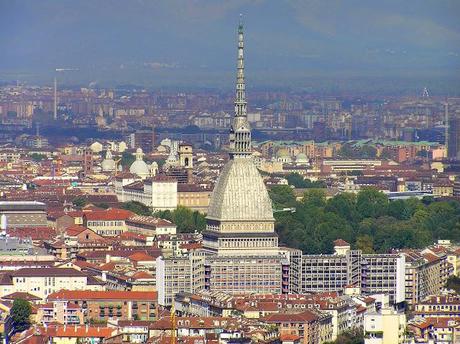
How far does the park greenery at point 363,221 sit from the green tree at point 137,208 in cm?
347

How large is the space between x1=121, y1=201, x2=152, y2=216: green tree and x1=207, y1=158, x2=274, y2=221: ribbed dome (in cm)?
1739

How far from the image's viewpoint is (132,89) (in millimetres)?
151000

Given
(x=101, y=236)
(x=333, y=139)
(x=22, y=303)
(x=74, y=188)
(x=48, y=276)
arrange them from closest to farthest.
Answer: (x=22, y=303)
(x=48, y=276)
(x=101, y=236)
(x=74, y=188)
(x=333, y=139)

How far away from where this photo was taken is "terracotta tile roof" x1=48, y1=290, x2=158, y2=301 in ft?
159

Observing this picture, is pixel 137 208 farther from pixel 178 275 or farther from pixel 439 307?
pixel 439 307

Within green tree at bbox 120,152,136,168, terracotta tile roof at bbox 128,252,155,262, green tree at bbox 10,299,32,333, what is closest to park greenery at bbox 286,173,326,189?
green tree at bbox 120,152,136,168

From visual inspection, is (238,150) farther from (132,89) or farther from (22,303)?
(132,89)

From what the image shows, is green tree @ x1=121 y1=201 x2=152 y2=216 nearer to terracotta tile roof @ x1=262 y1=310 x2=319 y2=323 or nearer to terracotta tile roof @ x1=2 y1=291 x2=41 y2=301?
terracotta tile roof @ x1=2 y1=291 x2=41 y2=301

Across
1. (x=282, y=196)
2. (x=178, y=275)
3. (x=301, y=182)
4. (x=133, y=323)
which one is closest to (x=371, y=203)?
(x=282, y=196)

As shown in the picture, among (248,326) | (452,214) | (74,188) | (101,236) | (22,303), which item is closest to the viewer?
(248,326)

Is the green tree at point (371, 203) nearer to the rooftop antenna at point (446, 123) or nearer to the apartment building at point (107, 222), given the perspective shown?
the apartment building at point (107, 222)

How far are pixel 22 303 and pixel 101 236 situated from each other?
53.7 ft

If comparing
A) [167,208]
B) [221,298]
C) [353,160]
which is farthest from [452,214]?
[353,160]

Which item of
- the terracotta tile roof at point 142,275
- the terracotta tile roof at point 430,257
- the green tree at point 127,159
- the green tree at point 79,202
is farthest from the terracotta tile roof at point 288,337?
the green tree at point 127,159
